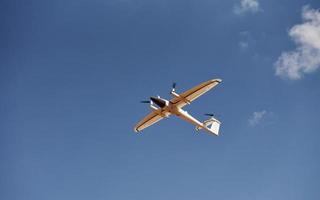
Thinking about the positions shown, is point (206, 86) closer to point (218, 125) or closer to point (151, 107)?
point (151, 107)

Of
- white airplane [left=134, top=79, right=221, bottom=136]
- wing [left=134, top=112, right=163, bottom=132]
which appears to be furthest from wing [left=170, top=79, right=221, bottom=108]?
wing [left=134, top=112, right=163, bottom=132]

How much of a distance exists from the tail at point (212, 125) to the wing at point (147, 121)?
6.68m

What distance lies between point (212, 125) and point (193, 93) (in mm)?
11519

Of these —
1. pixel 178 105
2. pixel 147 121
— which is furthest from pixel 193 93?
pixel 147 121

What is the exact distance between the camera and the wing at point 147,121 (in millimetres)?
64062

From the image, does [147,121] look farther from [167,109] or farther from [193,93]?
[193,93]

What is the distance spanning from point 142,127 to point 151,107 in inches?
274

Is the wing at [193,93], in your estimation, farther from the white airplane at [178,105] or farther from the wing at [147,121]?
the wing at [147,121]

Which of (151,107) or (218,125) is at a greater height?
(218,125)

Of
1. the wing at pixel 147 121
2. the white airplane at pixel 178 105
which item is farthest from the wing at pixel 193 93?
the wing at pixel 147 121

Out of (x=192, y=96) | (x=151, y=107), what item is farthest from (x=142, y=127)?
(x=192, y=96)

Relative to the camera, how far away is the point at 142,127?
66500 millimetres

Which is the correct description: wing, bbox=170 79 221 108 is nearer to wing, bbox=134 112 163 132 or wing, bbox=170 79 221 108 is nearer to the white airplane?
the white airplane

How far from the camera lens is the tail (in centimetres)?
6562
